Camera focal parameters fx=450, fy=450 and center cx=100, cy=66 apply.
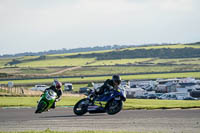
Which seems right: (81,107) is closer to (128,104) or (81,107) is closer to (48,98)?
(48,98)

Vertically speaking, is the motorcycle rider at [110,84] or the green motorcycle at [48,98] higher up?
the motorcycle rider at [110,84]

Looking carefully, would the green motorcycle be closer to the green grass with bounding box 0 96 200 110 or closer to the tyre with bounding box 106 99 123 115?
the tyre with bounding box 106 99 123 115

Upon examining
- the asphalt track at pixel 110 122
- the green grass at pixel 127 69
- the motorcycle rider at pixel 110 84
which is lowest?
the green grass at pixel 127 69

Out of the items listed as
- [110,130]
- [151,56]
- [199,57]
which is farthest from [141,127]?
[151,56]

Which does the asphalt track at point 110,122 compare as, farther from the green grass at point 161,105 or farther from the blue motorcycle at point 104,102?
the green grass at point 161,105

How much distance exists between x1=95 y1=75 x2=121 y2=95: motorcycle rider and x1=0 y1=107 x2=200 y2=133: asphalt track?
1.35 m

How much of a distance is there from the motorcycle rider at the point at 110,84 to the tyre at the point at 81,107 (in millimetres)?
1019

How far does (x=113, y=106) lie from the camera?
21562mm

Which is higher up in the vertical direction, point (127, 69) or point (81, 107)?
point (81, 107)

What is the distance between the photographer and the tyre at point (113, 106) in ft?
69.2

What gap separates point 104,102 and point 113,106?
1.92 feet

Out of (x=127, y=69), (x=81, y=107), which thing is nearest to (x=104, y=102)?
(x=81, y=107)

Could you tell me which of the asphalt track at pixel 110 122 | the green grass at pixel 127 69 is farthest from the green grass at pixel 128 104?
the green grass at pixel 127 69

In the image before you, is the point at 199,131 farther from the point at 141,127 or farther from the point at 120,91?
the point at 120,91
